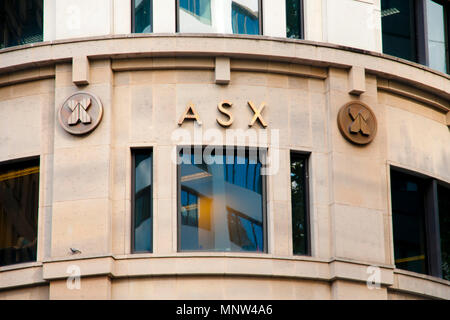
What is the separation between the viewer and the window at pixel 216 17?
36.2 meters

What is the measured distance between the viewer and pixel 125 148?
34719 mm

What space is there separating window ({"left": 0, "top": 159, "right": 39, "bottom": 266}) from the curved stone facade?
45 centimetres

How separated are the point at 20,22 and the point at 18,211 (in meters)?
5.39

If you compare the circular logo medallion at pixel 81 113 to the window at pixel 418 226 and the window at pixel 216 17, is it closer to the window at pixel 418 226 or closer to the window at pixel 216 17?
the window at pixel 216 17

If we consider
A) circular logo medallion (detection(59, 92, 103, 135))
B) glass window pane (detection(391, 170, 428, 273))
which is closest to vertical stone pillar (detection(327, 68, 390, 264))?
glass window pane (detection(391, 170, 428, 273))

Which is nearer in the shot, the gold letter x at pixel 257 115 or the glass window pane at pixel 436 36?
the gold letter x at pixel 257 115

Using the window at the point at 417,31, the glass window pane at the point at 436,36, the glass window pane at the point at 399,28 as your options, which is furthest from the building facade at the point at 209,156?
the glass window pane at the point at 436,36

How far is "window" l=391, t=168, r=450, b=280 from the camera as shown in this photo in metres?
36.5

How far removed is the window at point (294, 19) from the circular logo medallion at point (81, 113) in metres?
5.76

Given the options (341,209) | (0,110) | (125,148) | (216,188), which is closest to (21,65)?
(0,110)

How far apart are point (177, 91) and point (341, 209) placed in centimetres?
527

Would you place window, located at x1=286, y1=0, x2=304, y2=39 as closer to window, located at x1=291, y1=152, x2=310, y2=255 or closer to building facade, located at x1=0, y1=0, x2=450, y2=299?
building facade, located at x1=0, y1=0, x2=450, y2=299

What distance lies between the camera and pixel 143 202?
114 ft
